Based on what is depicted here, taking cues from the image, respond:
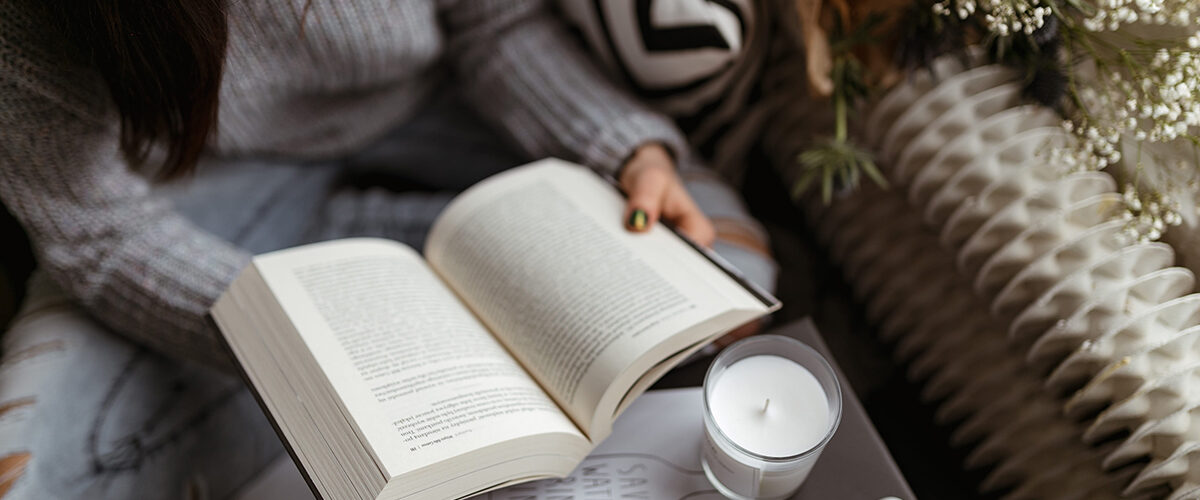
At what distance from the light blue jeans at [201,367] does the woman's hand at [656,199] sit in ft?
0.28

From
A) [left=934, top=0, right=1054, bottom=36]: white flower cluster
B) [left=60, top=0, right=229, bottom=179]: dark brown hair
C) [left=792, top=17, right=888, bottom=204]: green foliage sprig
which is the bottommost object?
[left=792, top=17, right=888, bottom=204]: green foliage sprig

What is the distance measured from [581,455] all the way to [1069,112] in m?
0.53

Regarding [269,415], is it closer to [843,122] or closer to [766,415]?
[766,415]

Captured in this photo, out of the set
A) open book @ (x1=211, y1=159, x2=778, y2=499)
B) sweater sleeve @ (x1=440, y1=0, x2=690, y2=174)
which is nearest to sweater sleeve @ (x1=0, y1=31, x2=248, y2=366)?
open book @ (x1=211, y1=159, x2=778, y2=499)

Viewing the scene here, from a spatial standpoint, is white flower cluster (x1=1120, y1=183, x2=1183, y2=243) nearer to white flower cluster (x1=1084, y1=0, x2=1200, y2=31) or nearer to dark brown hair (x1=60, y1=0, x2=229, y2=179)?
white flower cluster (x1=1084, y1=0, x2=1200, y2=31)

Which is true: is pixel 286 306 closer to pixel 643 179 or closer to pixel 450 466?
pixel 450 466

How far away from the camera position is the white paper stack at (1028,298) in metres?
0.56

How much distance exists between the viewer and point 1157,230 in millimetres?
566

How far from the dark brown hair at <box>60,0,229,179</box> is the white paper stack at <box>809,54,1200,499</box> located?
0.65m

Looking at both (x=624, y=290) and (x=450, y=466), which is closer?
(x=450, y=466)

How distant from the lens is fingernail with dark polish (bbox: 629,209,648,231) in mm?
654

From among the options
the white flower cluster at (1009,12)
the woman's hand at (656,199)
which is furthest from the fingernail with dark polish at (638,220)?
the white flower cluster at (1009,12)

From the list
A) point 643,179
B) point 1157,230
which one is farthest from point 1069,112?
point 643,179

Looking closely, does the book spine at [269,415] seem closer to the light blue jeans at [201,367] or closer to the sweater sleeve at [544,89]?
the light blue jeans at [201,367]
